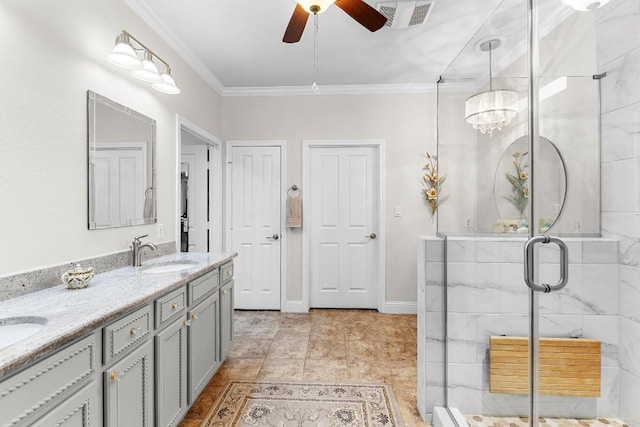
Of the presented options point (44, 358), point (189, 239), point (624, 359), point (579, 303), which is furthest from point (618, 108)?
point (189, 239)

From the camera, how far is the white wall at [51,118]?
1473 mm

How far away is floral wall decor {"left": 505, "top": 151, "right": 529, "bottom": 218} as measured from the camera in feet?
4.99

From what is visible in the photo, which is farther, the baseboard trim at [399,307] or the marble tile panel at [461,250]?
the baseboard trim at [399,307]

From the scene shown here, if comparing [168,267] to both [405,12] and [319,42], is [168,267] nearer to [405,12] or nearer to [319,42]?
[319,42]

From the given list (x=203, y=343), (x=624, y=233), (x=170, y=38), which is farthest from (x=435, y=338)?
(x=170, y=38)

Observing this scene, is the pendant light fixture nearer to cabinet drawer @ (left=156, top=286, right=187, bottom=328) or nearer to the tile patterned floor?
the tile patterned floor

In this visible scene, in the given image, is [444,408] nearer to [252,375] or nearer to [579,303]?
[579,303]

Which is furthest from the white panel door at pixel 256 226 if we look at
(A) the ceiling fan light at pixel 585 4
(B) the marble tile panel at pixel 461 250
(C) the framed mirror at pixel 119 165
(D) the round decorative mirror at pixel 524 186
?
(A) the ceiling fan light at pixel 585 4

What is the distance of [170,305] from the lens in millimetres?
1747

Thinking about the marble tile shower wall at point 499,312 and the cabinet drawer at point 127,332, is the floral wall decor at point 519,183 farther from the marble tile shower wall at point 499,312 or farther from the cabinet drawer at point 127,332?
the cabinet drawer at point 127,332

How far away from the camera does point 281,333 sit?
11.2ft

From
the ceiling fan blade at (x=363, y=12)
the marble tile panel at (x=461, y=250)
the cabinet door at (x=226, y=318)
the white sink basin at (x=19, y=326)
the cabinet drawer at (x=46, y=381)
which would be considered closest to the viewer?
the cabinet drawer at (x=46, y=381)

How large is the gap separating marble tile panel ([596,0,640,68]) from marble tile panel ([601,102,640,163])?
232mm

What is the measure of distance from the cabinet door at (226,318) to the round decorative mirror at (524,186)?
1.89 meters
